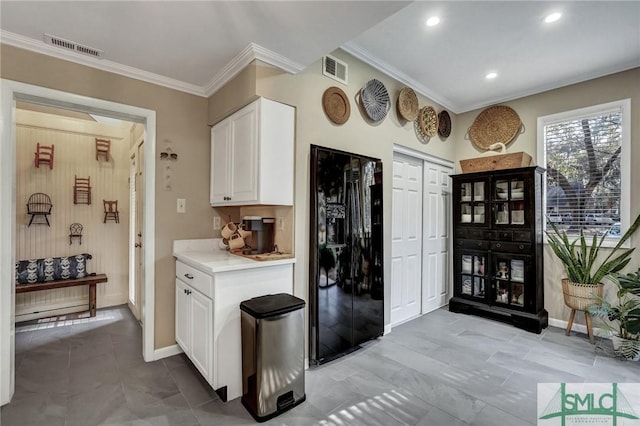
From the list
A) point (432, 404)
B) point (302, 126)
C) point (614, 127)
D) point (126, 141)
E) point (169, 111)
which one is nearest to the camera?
point (432, 404)

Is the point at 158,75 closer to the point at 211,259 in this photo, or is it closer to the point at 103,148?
the point at 211,259

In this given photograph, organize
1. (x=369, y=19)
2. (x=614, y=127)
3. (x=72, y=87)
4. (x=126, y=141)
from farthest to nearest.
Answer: (x=126, y=141), (x=614, y=127), (x=72, y=87), (x=369, y=19)

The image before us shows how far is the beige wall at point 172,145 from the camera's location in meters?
2.30

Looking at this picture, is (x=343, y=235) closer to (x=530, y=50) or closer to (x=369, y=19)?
(x=369, y=19)

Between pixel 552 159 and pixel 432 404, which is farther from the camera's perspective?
pixel 552 159

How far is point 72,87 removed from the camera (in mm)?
2266

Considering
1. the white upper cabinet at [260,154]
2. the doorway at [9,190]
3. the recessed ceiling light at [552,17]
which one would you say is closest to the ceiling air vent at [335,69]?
the white upper cabinet at [260,154]

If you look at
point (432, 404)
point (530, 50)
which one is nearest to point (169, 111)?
point (432, 404)

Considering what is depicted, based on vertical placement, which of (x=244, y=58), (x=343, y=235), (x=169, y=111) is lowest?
(x=343, y=235)

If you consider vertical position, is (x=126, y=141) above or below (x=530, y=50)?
below

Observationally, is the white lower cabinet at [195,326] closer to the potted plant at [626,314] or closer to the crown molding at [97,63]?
the crown molding at [97,63]

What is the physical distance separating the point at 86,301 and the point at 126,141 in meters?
2.23

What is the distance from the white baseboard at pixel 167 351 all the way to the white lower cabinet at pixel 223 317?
54 cm

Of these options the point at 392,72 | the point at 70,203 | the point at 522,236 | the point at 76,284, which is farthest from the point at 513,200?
the point at 70,203
